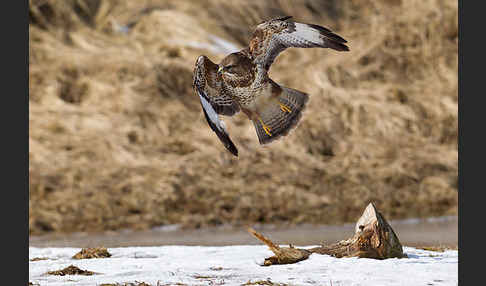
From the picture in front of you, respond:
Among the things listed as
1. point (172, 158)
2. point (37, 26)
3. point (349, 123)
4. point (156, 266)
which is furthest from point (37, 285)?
point (37, 26)

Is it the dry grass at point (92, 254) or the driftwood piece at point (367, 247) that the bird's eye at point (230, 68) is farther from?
the dry grass at point (92, 254)

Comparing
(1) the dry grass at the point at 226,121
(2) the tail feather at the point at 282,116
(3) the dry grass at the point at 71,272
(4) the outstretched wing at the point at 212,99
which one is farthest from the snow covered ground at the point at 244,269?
(1) the dry grass at the point at 226,121

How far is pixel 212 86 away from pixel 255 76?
39cm

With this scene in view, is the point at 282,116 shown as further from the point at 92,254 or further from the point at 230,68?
the point at 92,254

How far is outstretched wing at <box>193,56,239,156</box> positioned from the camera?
6.10 metres

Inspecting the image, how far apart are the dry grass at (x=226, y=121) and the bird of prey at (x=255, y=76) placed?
24.1 ft

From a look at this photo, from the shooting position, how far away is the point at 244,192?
14.5 metres

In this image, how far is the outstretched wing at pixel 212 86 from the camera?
20.0 feet

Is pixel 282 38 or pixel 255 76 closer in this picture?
pixel 255 76

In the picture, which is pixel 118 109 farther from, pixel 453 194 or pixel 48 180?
pixel 453 194

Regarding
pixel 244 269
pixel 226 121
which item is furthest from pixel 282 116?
pixel 226 121

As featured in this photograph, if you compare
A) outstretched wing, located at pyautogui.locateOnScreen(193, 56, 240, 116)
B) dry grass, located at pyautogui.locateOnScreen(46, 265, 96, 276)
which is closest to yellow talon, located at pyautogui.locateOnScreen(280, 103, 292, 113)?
outstretched wing, located at pyautogui.locateOnScreen(193, 56, 240, 116)

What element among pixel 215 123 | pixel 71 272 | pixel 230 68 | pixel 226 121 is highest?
Result: pixel 226 121

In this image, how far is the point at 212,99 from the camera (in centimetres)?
635
